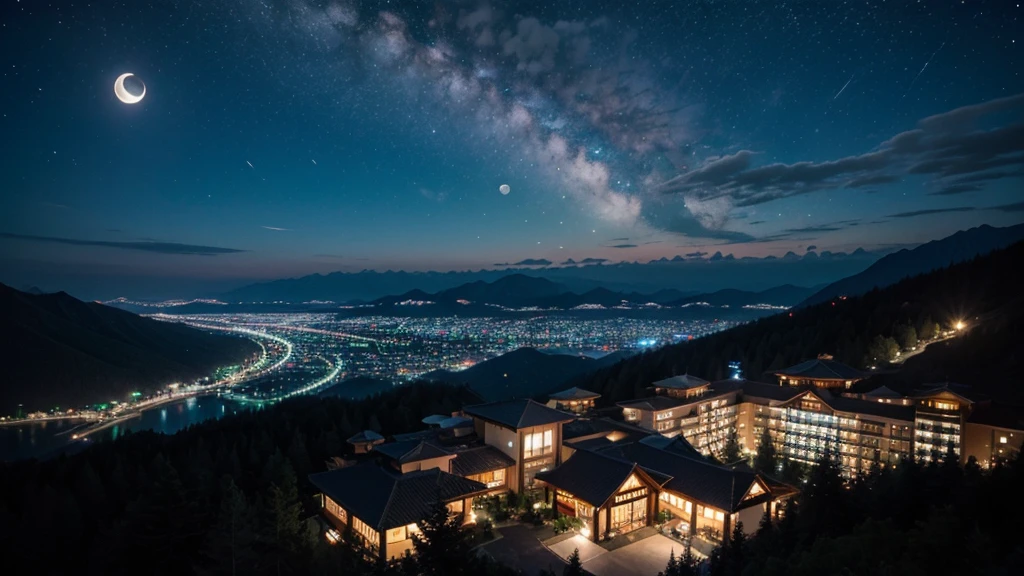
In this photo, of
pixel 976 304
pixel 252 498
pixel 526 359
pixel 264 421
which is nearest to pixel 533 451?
pixel 252 498

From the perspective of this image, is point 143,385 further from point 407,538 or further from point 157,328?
point 407,538

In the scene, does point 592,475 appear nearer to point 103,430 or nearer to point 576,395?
point 576,395

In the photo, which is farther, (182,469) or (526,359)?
(526,359)

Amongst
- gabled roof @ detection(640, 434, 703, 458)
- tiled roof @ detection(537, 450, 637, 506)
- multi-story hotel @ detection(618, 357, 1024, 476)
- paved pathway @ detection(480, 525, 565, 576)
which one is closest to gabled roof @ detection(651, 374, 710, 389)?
multi-story hotel @ detection(618, 357, 1024, 476)

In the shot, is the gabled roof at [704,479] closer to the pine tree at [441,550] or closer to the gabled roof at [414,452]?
the gabled roof at [414,452]

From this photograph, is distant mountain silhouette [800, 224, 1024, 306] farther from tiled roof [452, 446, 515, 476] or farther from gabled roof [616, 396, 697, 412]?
tiled roof [452, 446, 515, 476]
